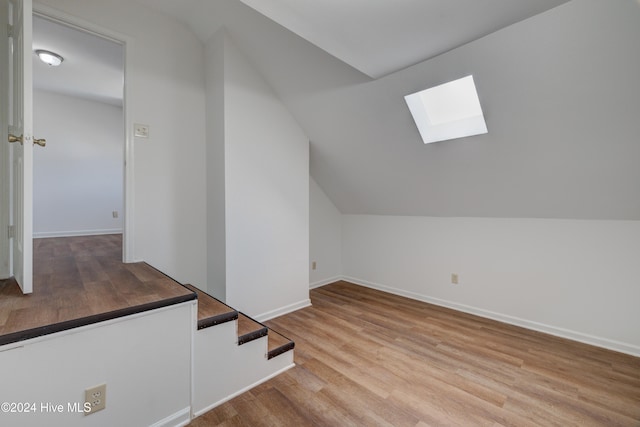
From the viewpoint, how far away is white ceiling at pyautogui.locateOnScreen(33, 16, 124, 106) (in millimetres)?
2601

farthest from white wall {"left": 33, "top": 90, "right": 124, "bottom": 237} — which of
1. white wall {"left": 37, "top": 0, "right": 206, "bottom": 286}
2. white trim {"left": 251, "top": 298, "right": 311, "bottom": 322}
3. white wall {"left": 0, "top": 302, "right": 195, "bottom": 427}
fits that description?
white wall {"left": 0, "top": 302, "right": 195, "bottom": 427}

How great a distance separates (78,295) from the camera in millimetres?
1517

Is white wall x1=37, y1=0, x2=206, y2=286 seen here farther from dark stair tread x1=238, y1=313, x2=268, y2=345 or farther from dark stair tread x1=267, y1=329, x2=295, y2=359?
dark stair tread x1=267, y1=329, x2=295, y2=359

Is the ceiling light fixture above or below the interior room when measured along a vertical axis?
above

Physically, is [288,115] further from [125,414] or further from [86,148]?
[86,148]

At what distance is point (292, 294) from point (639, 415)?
8.52 ft

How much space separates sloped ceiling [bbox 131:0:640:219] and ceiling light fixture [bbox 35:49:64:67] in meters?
1.63

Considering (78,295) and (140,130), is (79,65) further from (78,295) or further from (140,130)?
(78,295)

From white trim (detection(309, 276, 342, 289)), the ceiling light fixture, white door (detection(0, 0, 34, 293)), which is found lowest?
white trim (detection(309, 276, 342, 289))

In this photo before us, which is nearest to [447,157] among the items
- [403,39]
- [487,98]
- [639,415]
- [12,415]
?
[487,98]

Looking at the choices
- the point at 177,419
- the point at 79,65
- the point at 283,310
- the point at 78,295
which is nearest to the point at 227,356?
the point at 177,419

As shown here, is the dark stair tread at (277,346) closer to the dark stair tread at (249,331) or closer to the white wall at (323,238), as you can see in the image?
the dark stair tread at (249,331)

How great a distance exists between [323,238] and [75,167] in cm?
415

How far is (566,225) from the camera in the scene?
2473 millimetres
